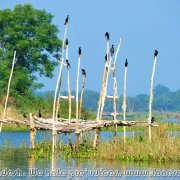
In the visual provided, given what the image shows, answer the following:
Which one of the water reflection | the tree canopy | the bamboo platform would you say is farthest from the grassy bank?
the tree canopy

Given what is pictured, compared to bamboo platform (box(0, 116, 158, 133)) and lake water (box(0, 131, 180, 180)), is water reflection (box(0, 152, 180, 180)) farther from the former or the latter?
bamboo platform (box(0, 116, 158, 133))

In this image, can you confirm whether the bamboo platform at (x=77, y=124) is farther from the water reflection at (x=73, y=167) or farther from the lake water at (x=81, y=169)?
the lake water at (x=81, y=169)

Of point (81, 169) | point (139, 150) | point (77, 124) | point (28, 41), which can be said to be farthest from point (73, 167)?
point (28, 41)

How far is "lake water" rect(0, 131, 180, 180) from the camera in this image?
941 inches

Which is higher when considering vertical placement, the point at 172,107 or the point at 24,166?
the point at 172,107

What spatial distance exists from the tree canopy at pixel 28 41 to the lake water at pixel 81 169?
38342mm

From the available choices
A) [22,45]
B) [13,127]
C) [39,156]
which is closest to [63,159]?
[39,156]

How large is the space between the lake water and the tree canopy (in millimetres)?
38342

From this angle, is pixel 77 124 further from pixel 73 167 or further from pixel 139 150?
pixel 73 167

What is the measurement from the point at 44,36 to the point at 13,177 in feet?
150

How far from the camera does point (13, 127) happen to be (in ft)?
166

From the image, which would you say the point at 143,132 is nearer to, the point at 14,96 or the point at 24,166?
the point at 24,166

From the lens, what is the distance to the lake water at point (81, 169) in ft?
78.4

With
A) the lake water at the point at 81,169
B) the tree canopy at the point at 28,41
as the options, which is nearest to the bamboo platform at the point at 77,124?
the lake water at the point at 81,169
